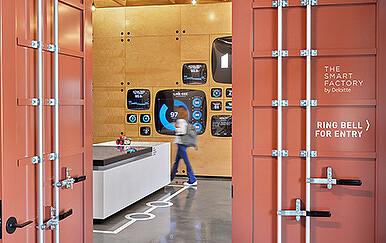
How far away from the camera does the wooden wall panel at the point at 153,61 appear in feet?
35.0

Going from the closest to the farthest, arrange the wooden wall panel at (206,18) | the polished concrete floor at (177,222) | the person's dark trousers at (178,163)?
the polished concrete floor at (177,222)
the person's dark trousers at (178,163)
the wooden wall panel at (206,18)

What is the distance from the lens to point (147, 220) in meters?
6.66

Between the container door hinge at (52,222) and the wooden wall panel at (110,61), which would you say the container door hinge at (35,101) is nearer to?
the container door hinge at (52,222)

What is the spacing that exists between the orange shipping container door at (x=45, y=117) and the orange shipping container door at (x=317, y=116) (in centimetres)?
131

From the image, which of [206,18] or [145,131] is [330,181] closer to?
[206,18]

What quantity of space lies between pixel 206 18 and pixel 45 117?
7976 mm

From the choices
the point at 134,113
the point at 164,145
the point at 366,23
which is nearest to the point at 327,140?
the point at 366,23

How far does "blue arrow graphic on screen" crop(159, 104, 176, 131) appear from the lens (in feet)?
35.4

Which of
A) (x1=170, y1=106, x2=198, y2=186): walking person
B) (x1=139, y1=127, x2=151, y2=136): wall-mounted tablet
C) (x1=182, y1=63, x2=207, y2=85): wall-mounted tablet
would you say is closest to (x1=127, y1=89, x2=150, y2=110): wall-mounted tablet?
(x1=139, y1=127, x2=151, y2=136): wall-mounted tablet

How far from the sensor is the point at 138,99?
1091 centimetres

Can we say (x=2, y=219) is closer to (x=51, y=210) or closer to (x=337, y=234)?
(x=51, y=210)

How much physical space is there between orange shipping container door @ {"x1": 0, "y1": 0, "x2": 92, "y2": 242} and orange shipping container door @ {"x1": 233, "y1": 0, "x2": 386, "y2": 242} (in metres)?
1.31

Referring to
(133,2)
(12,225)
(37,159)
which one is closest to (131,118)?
(133,2)

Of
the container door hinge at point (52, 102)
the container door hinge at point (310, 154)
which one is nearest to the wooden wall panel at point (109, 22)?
the container door hinge at point (52, 102)
